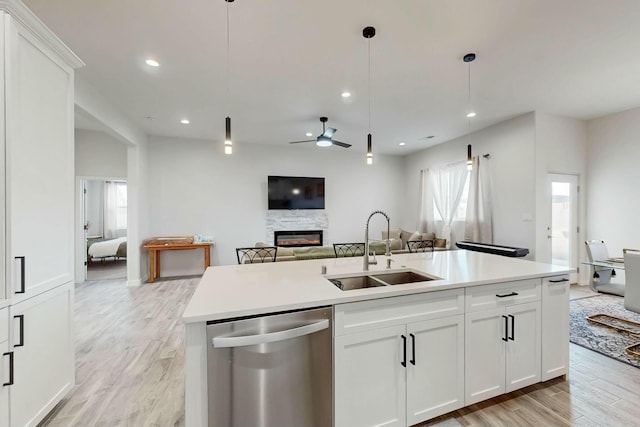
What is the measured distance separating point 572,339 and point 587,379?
0.89 m

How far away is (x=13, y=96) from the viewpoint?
151 cm

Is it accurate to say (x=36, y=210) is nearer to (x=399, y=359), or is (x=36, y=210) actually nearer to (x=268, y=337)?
(x=268, y=337)

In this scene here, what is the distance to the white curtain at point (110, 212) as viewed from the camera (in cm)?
830

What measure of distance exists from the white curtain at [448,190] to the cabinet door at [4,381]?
632 cm

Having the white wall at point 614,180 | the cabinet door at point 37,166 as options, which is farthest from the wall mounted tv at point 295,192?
the white wall at point 614,180

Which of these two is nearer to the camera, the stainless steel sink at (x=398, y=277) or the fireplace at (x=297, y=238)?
the stainless steel sink at (x=398, y=277)

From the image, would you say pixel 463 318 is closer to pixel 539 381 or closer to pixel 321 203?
pixel 539 381

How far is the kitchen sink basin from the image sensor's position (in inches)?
76.8

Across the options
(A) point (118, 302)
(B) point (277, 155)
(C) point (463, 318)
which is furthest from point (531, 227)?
(A) point (118, 302)

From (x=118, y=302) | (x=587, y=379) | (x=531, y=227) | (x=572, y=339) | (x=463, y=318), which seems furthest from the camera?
(x=531, y=227)

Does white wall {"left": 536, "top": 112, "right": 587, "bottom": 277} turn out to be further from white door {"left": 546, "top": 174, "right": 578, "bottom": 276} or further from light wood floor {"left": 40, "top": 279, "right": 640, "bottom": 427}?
light wood floor {"left": 40, "top": 279, "right": 640, "bottom": 427}

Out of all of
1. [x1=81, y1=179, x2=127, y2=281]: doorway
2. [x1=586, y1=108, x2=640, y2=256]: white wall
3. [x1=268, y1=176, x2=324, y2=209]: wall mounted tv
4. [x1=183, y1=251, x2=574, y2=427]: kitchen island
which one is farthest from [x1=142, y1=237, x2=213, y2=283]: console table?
[x1=586, y1=108, x2=640, y2=256]: white wall

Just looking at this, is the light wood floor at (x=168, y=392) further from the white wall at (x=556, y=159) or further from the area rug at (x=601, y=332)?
the white wall at (x=556, y=159)

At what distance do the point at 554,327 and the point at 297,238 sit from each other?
5.22 m
